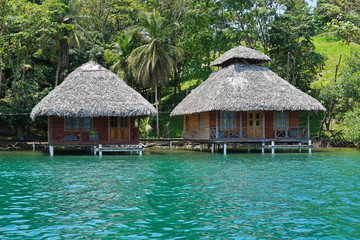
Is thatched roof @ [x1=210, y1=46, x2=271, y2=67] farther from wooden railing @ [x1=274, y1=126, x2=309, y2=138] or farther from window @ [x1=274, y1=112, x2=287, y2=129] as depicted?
wooden railing @ [x1=274, y1=126, x2=309, y2=138]

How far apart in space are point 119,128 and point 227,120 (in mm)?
6281

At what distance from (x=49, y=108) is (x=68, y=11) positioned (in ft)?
40.8

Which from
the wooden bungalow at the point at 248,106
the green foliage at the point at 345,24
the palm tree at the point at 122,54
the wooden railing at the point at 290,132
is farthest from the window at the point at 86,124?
the green foliage at the point at 345,24

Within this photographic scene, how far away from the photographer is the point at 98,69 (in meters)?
25.8

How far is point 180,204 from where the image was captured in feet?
31.7

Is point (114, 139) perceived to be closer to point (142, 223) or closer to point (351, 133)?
point (351, 133)

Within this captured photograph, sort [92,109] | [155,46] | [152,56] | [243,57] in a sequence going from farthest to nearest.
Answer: [155,46], [152,56], [243,57], [92,109]

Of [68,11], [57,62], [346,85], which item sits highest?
[68,11]

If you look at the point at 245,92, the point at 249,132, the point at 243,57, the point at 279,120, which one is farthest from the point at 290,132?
the point at 243,57

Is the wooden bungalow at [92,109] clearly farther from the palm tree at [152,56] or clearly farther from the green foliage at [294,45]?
the green foliage at [294,45]

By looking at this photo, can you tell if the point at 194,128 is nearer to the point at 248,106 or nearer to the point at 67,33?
the point at 248,106

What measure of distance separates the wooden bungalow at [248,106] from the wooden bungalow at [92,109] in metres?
3.82

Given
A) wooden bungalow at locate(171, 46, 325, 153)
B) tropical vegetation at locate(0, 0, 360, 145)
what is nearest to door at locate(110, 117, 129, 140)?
wooden bungalow at locate(171, 46, 325, 153)

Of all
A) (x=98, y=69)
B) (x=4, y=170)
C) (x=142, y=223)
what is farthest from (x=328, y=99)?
(x=142, y=223)
